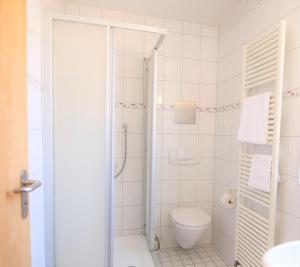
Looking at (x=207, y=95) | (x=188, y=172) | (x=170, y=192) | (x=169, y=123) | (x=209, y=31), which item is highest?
(x=209, y=31)

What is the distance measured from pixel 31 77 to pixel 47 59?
0.68ft

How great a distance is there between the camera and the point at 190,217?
2080mm

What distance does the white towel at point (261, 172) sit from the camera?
144cm

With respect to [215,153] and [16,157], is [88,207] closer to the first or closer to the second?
[16,157]

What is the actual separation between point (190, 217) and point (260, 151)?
0.95 metres

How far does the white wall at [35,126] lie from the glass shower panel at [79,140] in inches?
3.6

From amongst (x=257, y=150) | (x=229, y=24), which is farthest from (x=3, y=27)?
(x=229, y=24)

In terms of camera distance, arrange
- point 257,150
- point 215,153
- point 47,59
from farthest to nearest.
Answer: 1. point 215,153
2. point 257,150
3. point 47,59

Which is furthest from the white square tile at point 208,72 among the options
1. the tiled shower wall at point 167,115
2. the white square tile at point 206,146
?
the white square tile at point 206,146

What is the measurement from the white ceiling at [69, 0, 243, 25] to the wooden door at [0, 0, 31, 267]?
1371 millimetres

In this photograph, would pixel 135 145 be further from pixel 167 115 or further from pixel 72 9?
pixel 72 9

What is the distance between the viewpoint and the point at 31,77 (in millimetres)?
1199

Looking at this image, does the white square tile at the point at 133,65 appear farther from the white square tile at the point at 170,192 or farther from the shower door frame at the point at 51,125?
the white square tile at the point at 170,192

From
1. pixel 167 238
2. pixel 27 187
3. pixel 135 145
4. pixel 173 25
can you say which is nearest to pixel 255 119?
pixel 135 145
